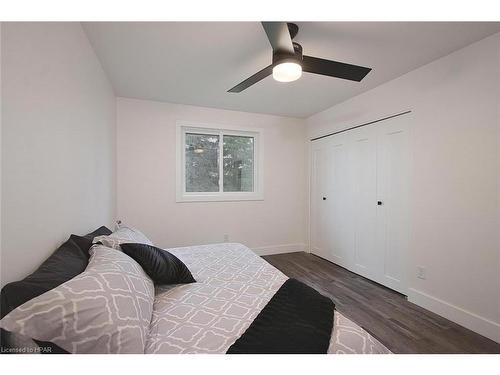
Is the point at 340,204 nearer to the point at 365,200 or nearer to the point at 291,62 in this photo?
the point at 365,200

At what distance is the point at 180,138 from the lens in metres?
3.32

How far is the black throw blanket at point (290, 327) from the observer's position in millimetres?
826

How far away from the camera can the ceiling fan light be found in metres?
1.49

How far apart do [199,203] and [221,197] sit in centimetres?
35

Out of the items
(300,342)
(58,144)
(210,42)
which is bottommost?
(300,342)

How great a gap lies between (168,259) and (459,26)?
2.58 m

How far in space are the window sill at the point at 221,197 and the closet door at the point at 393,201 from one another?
5.84 ft

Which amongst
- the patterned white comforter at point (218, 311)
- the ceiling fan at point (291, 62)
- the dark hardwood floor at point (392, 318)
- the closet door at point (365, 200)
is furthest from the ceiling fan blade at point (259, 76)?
the dark hardwood floor at point (392, 318)

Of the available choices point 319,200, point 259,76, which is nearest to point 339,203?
point 319,200

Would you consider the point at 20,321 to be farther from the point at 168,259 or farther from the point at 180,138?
the point at 180,138

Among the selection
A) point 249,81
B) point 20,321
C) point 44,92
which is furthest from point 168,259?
point 249,81

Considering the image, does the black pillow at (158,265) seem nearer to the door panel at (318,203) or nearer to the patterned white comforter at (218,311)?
the patterned white comforter at (218,311)

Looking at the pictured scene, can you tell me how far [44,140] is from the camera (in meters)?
1.11

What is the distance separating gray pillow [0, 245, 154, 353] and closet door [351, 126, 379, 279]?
104 inches
